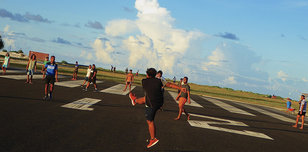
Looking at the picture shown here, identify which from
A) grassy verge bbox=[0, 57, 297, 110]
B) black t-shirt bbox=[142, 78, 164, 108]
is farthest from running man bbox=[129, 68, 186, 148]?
grassy verge bbox=[0, 57, 297, 110]

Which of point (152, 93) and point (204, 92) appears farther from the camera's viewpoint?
point (204, 92)

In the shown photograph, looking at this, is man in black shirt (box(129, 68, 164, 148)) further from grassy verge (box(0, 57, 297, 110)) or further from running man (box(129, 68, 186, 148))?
grassy verge (box(0, 57, 297, 110))

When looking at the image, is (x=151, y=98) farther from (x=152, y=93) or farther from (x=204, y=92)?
(x=204, y=92)

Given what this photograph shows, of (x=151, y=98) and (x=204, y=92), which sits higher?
(x=151, y=98)

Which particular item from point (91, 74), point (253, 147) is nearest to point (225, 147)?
point (253, 147)

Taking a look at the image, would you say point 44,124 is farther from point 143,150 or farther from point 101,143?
point 143,150

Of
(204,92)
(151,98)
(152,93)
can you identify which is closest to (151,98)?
→ (151,98)

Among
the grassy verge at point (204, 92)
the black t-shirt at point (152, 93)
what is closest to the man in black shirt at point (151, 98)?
the black t-shirt at point (152, 93)

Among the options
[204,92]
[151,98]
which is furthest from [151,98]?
[204,92]

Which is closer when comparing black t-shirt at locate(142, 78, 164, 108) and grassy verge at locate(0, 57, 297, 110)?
black t-shirt at locate(142, 78, 164, 108)

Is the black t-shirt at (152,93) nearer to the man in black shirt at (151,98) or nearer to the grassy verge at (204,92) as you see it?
the man in black shirt at (151,98)

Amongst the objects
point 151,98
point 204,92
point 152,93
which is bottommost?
point 204,92

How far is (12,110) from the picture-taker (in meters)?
9.02

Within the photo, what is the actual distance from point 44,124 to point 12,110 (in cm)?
221
